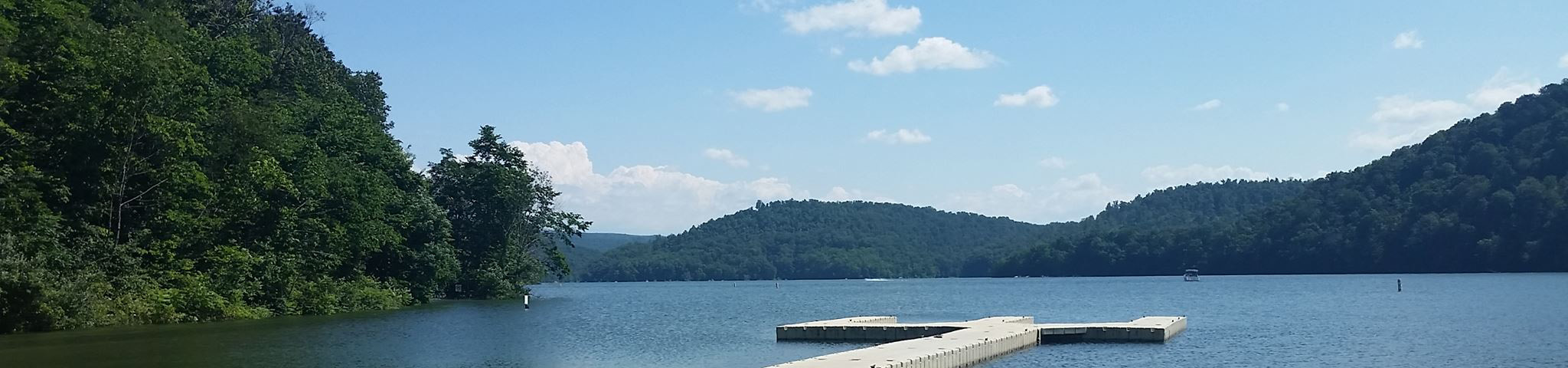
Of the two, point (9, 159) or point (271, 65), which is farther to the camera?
point (271, 65)

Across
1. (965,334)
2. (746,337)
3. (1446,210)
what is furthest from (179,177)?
(1446,210)

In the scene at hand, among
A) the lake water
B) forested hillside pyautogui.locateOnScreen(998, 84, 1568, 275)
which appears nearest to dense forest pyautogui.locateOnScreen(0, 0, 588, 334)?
the lake water

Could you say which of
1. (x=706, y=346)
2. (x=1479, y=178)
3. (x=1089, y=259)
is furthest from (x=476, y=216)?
(x=1089, y=259)

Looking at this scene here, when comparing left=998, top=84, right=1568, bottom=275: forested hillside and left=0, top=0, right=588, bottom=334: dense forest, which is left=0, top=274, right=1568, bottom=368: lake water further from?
left=998, top=84, right=1568, bottom=275: forested hillside

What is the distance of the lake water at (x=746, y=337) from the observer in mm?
33625

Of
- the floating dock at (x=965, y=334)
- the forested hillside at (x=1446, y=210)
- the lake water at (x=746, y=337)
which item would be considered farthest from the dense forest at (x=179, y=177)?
the forested hillside at (x=1446, y=210)

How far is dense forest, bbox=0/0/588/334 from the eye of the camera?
42969 millimetres

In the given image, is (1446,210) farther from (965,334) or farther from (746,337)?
(965,334)

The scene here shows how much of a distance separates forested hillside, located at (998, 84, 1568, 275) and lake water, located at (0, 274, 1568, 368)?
158 feet

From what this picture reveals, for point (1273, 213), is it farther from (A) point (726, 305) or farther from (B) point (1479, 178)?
(A) point (726, 305)

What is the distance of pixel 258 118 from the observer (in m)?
52.6

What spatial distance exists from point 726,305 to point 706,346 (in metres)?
44.4

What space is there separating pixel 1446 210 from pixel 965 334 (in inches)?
4280

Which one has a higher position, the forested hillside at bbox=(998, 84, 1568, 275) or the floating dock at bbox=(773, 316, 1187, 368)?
the forested hillside at bbox=(998, 84, 1568, 275)
